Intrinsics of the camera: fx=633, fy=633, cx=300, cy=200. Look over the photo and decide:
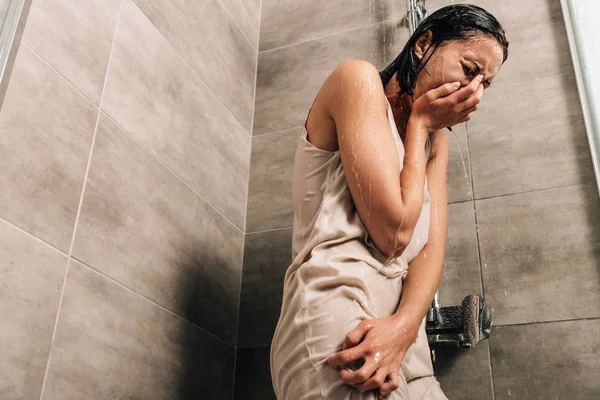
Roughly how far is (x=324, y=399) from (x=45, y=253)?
0.55m

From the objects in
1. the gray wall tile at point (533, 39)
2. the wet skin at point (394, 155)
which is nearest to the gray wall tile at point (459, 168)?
the gray wall tile at point (533, 39)

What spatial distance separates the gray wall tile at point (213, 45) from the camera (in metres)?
1.61

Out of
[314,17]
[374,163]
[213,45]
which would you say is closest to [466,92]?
[374,163]

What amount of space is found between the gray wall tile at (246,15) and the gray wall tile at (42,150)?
88cm

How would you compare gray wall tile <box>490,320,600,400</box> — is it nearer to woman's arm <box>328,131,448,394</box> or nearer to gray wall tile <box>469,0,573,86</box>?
woman's arm <box>328,131,448,394</box>

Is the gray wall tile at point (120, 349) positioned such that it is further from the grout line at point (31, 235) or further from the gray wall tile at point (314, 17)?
the gray wall tile at point (314, 17)

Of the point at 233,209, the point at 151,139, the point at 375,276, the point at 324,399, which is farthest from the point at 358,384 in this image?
the point at 233,209

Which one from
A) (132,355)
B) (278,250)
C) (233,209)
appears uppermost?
(132,355)

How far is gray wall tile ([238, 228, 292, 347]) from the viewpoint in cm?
168

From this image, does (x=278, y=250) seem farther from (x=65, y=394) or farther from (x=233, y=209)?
(x=65, y=394)

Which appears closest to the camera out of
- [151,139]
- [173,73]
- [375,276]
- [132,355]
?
[375,276]

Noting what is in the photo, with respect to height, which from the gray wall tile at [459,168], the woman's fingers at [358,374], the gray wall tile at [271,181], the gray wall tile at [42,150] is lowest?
the gray wall tile at [459,168]

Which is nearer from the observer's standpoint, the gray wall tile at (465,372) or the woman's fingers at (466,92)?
the woman's fingers at (466,92)

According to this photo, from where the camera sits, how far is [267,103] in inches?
78.7
